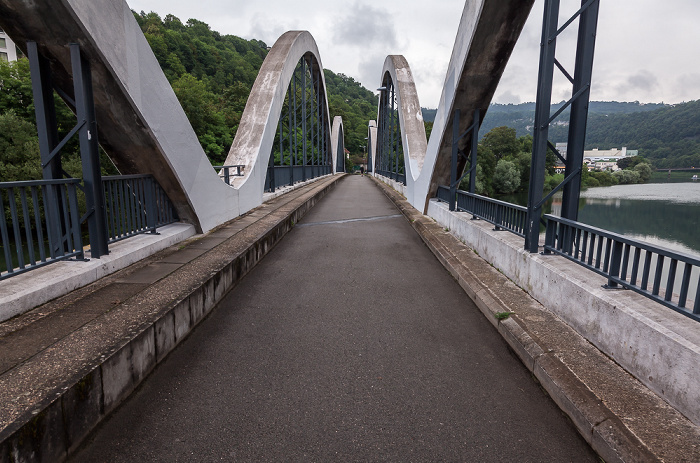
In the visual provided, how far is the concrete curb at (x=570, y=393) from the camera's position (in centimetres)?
198

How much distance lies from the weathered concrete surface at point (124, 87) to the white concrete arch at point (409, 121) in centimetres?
760

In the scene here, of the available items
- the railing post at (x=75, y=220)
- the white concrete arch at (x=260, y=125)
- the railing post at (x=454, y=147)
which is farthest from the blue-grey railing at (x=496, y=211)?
the white concrete arch at (x=260, y=125)

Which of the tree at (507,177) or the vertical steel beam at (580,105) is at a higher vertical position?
the vertical steel beam at (580,105)

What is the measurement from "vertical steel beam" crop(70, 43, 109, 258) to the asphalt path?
60.1 inches

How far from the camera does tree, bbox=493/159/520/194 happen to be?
150 feet

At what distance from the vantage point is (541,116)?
14.0ft

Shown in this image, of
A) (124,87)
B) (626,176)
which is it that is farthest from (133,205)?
Result: (626,176)

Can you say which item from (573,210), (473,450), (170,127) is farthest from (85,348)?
(573,210)

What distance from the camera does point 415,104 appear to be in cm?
1461

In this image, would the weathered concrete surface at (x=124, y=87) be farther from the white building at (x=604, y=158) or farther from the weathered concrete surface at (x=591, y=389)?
the white building at (x=604, y=158)

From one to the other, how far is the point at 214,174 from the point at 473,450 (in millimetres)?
6513

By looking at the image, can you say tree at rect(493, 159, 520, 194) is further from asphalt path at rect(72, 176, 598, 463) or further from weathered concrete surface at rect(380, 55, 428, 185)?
asphalt path at rect(72, 176, 598, 463)

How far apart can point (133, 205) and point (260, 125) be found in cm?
689

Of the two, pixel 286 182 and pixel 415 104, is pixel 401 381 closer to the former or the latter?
pixel 415 104
